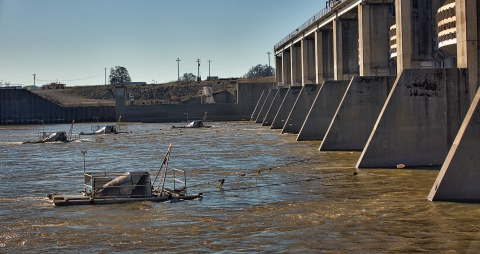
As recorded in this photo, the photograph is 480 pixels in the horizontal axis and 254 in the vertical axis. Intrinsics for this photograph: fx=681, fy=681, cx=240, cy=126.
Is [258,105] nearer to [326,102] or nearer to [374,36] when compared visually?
[326,102]

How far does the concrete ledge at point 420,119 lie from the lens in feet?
100.0

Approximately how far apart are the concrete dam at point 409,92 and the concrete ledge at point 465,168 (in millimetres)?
32

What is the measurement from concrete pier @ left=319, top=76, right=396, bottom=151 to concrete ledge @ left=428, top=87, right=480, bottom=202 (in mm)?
16430

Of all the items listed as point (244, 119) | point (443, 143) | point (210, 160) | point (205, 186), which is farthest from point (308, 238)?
point (244, 119)

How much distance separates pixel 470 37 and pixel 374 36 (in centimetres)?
1587

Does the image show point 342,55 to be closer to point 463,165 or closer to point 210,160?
point 210,160

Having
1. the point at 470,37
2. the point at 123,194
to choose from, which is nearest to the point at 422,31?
the point at 470,37

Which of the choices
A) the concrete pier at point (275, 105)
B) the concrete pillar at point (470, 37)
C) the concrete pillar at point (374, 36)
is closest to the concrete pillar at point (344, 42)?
the concrete pillar at point (374, 36)

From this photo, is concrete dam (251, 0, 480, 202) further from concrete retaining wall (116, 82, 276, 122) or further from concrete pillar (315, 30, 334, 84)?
concrete retaining wall (116, 82, 276, 122)

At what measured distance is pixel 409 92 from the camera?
30.9 meters

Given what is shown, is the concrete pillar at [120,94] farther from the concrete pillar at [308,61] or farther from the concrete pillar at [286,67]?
the concrete pillar at [308,61]

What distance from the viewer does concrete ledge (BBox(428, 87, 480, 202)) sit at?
21.7 metres

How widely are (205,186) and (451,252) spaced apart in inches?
523

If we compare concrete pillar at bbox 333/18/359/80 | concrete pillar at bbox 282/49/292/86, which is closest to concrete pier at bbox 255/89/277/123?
concrete pillar at bbox 282/49/292/86
